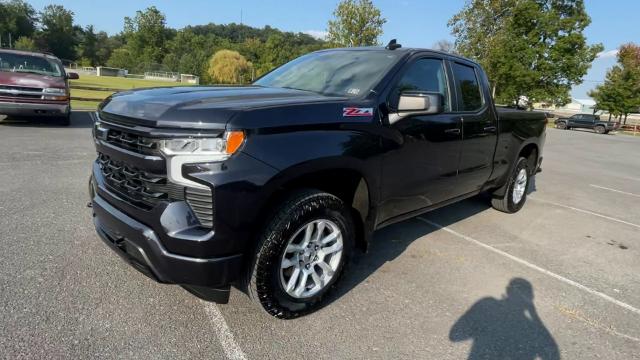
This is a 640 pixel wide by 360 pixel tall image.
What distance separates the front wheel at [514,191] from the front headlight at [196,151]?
4351 millimetres

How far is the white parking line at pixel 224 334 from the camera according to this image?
2.48 metres

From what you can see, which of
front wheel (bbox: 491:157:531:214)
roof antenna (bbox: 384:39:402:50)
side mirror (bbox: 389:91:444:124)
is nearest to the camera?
side mirror (bbox: 389:91:444:124)

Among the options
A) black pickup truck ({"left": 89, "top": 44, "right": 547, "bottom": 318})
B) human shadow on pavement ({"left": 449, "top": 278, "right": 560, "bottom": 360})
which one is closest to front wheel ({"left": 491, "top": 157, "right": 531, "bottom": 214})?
black pickup truck ({"left": 89, "top": 44, "right": 547, "bottom": 318})

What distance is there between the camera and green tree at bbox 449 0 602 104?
117 ft

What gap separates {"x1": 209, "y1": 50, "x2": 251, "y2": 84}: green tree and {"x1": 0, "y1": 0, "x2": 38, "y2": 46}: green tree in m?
66.4

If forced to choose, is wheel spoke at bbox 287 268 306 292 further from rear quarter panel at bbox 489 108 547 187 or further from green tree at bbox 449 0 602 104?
green tree at bbox 449 0 602 104

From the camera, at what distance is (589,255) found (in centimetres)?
455

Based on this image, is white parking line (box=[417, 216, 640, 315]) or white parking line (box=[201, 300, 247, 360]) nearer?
white parking line (box=[201, 300, 247, 360])

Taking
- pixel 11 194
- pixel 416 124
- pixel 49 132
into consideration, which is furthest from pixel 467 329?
pixel 49 132

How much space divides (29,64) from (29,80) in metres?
0.89

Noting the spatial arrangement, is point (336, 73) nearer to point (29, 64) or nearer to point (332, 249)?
point (332, 249)

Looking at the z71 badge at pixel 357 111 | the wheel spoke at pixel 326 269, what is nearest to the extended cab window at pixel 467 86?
the z71 badge at pixel 357 111

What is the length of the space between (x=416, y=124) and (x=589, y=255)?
2673 mm

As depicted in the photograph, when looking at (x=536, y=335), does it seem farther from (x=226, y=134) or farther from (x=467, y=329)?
(x=226, y=134)
